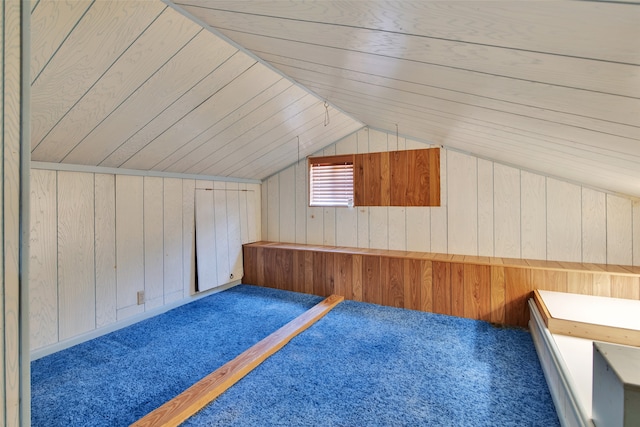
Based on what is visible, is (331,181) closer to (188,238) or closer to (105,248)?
(188,238)

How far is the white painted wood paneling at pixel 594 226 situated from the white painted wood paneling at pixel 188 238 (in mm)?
4063

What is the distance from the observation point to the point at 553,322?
6.66 ft

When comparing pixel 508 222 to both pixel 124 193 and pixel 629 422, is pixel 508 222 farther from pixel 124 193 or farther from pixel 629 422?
pixel 124 193

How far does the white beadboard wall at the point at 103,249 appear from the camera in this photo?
91.3 inches

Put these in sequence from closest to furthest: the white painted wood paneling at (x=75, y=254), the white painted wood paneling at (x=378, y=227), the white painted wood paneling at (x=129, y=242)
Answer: the white painted wood paneling at (x=75, y=254) < the white painted wood paneling at (x=129, y=242) < the white painted wood paneling at (x=378, y=227)

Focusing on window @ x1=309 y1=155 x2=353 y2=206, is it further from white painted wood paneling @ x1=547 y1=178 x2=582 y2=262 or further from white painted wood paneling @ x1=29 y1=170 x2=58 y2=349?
white painted wood paneling @ x1=29 y1=170 x2=58 y2=349

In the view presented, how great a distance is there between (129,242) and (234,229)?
4.59 feet

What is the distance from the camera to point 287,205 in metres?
4.37

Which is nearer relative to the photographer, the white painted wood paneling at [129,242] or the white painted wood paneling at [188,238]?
the white painted wood paneling at [129,242]

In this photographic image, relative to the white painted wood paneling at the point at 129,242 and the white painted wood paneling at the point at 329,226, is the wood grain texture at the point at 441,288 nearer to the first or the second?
the white painted wood paneling at the point at 329,226

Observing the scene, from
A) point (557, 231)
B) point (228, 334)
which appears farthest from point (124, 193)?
point (557, 231)

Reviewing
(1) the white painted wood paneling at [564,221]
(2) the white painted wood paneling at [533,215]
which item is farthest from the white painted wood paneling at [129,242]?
(1) the white painted wood paneling at [564,221]

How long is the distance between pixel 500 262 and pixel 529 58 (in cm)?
245

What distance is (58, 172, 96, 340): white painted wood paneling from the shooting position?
7.96 feet
